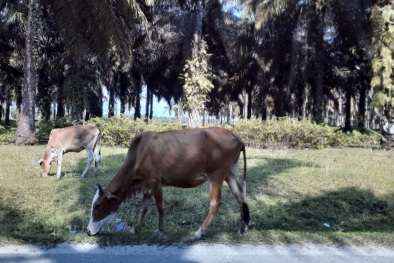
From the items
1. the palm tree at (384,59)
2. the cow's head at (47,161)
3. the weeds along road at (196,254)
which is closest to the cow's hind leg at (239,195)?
the weeds along road at (196,254)

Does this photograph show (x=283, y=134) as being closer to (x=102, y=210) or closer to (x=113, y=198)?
(x=113, y=198)

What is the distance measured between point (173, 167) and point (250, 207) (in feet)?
10.7

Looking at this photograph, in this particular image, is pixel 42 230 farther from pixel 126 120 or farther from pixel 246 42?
pixel 246 42

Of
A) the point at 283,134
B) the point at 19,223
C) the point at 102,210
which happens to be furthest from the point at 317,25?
the point at 102,210

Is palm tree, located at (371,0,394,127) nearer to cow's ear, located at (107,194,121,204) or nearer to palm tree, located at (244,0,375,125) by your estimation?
palm tree, located at (244,0,375,125)

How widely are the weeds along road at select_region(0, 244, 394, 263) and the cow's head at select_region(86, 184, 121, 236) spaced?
45cm

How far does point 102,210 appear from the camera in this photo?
5.79m

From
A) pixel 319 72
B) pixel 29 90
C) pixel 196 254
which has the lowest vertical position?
pixel 196 254

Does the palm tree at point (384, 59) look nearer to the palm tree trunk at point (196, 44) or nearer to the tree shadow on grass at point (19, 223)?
the palm tree trunk at point (196, 44)

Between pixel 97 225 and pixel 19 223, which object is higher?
pixel 97 225

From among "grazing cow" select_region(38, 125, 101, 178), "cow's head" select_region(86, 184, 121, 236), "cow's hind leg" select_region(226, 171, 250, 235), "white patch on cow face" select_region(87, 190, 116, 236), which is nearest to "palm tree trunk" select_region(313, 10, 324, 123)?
"grazing cow" select_region(38, 125, 101, 178)

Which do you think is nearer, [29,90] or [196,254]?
[196,254]

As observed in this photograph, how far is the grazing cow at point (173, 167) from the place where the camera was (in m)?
5.80

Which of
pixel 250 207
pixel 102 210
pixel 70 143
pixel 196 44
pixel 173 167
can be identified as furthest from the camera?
pixel 196 44
